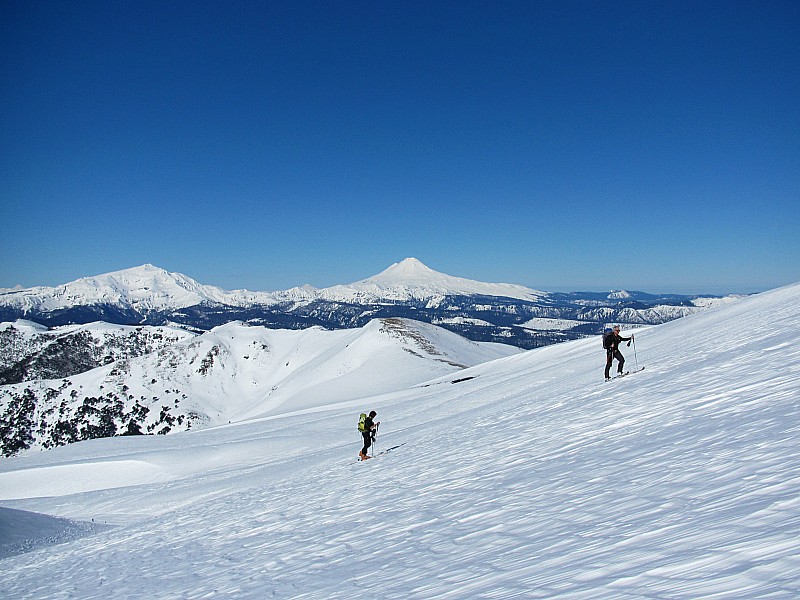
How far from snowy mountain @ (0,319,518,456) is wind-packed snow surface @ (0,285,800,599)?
6255 centimetres

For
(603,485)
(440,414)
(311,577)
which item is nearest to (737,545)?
(603,485)

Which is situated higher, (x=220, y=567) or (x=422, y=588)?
(x=422, y=588)

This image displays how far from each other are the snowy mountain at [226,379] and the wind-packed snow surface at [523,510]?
62553 mm

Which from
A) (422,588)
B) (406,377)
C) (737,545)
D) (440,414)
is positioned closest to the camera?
(737,545)

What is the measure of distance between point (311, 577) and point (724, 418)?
775cm

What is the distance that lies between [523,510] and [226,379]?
150m

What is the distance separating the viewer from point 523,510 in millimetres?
7137

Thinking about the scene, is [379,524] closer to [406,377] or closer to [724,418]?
[724,418]

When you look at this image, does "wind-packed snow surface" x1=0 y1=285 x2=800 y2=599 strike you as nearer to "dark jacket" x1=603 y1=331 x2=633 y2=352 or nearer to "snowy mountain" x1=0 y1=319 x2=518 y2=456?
"dark jacket" x1=603 y1=331 x2=633 y2=352

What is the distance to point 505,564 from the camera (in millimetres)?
5332

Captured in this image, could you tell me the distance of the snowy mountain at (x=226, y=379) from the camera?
3720 inches

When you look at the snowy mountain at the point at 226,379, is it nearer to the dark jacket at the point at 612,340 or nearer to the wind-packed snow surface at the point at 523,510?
the dark jacket at the point at 612,340

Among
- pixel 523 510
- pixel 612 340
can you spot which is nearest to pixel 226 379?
pixel 612 340

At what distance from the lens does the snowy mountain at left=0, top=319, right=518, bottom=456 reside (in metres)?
94.5
